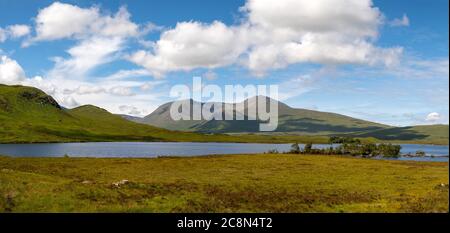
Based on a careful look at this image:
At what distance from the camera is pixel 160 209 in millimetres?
33375

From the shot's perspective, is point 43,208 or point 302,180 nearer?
point 43,208

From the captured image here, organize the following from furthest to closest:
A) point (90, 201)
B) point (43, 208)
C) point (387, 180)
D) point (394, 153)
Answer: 1. point (394, 153)
2. point (387, 180)
3. point (90, 201)
4. point (43, 208)

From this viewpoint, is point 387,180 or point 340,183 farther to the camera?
point 387,180

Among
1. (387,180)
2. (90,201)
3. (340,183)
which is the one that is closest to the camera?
(90,201)
